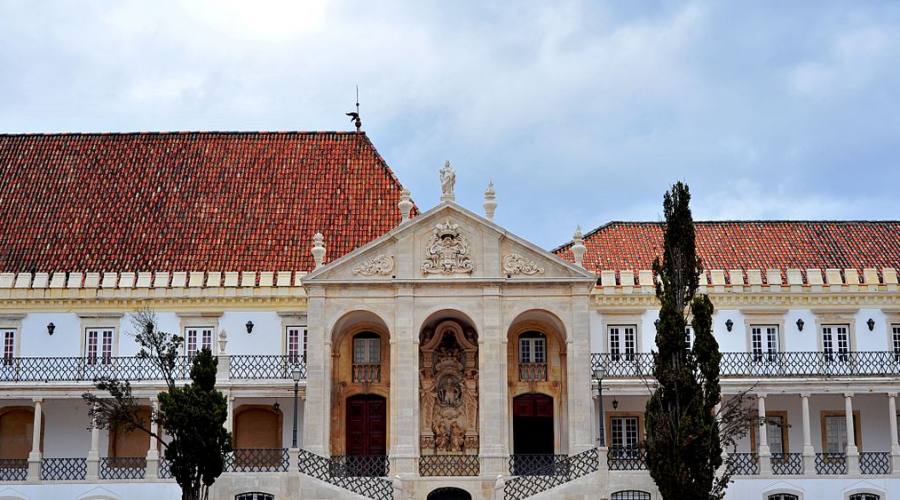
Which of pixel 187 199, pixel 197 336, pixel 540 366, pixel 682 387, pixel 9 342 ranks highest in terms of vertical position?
pixel 187 199

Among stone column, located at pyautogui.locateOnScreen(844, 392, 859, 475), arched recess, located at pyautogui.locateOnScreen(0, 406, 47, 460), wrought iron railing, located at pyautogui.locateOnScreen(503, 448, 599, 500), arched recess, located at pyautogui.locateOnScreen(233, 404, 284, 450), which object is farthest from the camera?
arched recess, located at pyautogui.locateOnScreen(0, 406, 47, 460)

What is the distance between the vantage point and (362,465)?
3894 centimetres

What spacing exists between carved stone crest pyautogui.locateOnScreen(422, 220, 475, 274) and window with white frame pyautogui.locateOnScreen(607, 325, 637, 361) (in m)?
6.04

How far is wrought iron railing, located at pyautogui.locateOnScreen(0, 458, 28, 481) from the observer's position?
40312mm

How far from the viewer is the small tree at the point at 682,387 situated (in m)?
32.8

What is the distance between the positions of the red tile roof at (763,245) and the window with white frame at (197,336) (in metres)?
13.1

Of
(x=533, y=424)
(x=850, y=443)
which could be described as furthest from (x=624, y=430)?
(x=850, y=443)

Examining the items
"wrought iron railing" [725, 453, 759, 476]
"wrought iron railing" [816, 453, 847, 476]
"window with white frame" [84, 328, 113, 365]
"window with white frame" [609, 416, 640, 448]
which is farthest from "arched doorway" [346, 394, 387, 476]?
"wrought iron railing" [816, 453, 847, 476]

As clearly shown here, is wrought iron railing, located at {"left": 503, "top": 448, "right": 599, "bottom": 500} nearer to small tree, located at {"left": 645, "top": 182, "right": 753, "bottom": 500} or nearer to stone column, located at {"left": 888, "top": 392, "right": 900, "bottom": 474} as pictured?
small tree, located at {"left": 645, "top": 182, "right": 753, "bottom": 500}

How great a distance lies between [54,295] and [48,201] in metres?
5.20

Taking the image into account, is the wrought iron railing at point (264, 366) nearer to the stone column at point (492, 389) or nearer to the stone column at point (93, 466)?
the stone column at point (93, 466)

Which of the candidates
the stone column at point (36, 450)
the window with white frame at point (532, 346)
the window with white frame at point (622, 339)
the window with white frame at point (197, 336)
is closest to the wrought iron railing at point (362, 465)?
the window with white frame at point (532, 346)

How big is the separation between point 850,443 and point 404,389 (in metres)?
13.7

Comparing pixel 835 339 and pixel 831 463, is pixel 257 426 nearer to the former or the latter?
pixel 831 463
